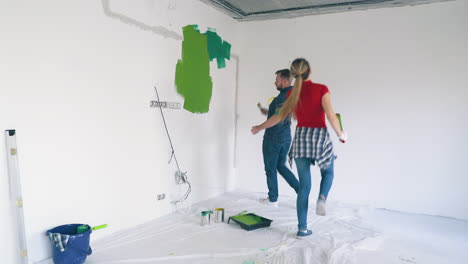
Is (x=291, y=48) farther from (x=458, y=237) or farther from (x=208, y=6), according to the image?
(x=458, y=237)

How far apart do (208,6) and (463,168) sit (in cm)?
318

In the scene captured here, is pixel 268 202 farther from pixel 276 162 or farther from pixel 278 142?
pixel 278 142

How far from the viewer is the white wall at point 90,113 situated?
2.01 metres

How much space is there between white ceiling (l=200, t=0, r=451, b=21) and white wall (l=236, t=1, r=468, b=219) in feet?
0.26

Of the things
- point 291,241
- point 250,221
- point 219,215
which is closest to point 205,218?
point 219,215

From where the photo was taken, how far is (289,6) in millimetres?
3793

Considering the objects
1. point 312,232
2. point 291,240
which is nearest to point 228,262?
point 291,240

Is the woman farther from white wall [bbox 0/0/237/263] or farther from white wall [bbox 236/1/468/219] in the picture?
white wall [bbox 236/1/468/219]

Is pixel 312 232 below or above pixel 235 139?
below

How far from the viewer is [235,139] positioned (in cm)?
441

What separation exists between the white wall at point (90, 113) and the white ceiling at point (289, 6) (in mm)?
466

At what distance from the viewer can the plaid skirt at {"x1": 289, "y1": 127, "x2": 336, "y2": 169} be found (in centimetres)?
251

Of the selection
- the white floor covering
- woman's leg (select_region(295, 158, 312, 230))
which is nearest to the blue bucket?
the white floor covering

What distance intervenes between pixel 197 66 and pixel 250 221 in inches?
66.2
